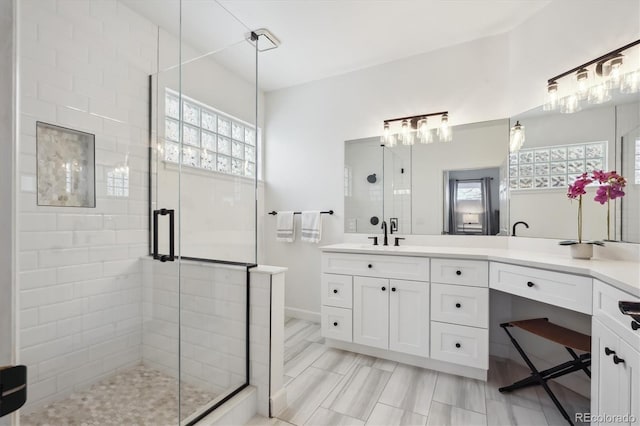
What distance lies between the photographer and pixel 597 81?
5.72 ft

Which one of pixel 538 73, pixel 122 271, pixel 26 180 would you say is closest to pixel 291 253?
pixel 122 271

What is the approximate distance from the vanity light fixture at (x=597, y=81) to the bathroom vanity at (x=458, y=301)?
1017 millimetres

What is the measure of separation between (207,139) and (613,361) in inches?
91.0

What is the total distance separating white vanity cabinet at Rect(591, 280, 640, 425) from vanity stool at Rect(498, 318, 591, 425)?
285 millimetres

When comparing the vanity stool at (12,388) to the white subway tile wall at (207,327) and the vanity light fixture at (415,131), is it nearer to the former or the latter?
the white subway tile wall at (207,327)

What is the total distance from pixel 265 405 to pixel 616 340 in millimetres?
1640

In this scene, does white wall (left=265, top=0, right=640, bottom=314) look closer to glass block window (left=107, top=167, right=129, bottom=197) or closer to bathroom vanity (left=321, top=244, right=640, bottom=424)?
bathroom vanity (left=321, top=244, right=640, bottom=424)

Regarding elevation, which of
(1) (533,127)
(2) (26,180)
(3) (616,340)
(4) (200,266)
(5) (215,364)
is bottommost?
(5) (215,364)

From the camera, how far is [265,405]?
1.59m

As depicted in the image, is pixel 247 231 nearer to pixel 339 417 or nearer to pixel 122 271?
pixel 122 271

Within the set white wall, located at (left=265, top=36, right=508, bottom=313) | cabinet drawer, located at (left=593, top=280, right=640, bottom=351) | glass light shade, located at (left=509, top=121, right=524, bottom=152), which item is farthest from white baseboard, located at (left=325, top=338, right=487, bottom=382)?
glass light shade, located at (left=509, top=121, right=524, bottom=152)

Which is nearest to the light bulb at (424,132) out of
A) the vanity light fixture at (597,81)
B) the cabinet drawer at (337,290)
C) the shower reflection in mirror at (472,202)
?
the shower reflection in mirror at (472,202)

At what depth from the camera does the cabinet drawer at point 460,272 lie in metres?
1.89

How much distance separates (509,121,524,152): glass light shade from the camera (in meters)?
2.20
